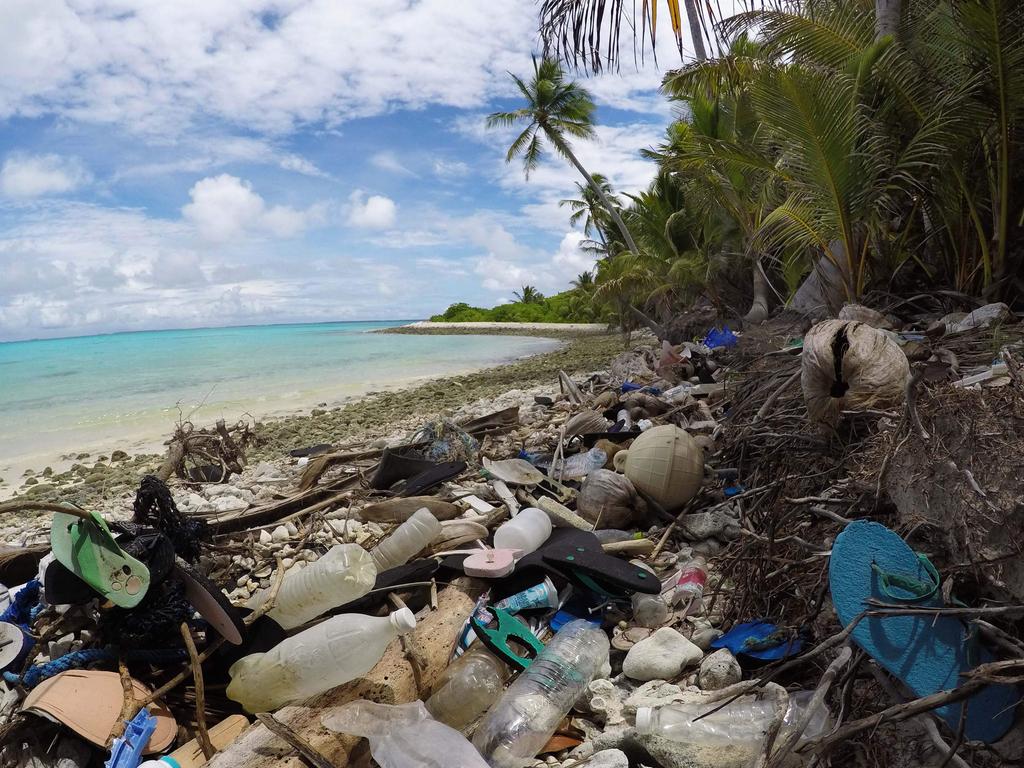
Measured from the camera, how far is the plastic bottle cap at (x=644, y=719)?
1.87m

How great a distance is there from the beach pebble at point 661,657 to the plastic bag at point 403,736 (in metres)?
0.72

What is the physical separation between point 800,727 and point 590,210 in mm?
33223

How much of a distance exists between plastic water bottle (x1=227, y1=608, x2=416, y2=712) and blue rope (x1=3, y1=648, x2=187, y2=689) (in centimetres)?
21

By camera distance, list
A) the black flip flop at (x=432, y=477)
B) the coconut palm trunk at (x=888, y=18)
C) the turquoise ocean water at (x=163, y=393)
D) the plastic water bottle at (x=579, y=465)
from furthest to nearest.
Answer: the turquoise ocean water at (x=163, y=393) < the coconut palm trunk at (x=888, y=18) < the plastic water bottle at (x=579, y=465) < the black flip flop at (x=432, y=477)

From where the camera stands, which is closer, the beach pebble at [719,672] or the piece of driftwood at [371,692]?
the piece of driftwood at [371,692]

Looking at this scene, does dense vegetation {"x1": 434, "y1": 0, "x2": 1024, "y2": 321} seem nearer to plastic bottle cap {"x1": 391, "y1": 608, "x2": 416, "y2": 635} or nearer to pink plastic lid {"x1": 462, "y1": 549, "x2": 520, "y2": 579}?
pink plastic lid {"x1": 462, "y1": 549, "x2": 520, "y2": 579}

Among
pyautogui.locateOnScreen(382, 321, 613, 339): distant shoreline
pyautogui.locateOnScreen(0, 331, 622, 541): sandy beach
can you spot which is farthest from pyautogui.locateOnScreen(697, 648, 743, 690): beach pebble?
pyautogui.locateOnScreen(382, 321, 613, 339): distant shoreline

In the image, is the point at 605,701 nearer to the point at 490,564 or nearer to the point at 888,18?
the point at 490,564

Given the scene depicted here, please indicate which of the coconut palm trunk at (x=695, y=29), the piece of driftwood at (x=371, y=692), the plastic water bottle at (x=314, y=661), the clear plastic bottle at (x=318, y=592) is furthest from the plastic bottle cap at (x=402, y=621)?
the coconut palm trunk at (x=695, y=29)

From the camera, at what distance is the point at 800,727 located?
1.46 metres

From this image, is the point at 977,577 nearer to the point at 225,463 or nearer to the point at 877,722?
the point at 877,722

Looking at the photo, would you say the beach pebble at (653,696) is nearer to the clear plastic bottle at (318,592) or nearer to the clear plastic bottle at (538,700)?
the clear plastic bottle at (538,700)

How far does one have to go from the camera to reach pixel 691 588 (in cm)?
273

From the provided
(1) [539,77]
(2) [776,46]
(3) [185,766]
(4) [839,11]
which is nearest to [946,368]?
(3) [185,766]
